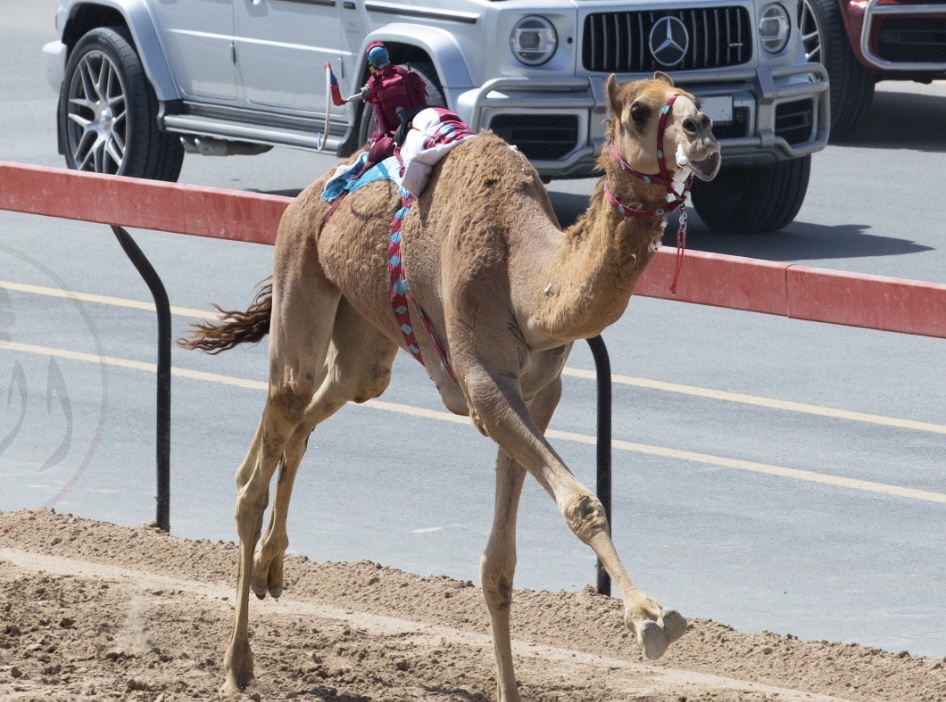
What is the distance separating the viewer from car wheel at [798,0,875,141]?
55.9ft

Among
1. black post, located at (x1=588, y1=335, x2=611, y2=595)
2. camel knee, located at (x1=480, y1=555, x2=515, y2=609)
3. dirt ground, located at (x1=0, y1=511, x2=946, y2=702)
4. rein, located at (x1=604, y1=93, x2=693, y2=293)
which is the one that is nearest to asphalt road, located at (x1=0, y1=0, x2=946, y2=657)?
dirt ground, located at (x1=0, y1=511, x2=946, y2=702)

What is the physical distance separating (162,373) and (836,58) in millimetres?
10825

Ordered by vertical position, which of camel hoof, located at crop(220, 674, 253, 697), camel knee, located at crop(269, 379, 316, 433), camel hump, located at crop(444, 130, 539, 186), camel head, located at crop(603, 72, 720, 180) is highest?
camel head, located at crop(603, 72, 720, 180)

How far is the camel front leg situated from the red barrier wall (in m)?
1.29

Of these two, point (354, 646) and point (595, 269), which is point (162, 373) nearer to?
point (354, 646)

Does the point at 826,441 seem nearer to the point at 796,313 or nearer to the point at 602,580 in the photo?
the point at 602,580

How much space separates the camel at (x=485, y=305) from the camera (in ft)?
14.9

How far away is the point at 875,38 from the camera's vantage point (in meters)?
16.8

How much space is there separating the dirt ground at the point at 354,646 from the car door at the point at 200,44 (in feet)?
21.9

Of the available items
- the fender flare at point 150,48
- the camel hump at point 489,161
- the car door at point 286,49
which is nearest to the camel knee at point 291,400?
the camel hump at point 489,161

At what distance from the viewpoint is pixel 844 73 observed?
17297mm

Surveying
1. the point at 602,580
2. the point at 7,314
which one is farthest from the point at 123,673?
the point at 7,314

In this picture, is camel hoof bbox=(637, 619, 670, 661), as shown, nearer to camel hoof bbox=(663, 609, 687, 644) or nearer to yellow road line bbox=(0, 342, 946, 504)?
camel hoof bbox=(663, 609, 687, 644)

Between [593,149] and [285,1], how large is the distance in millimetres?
2478
